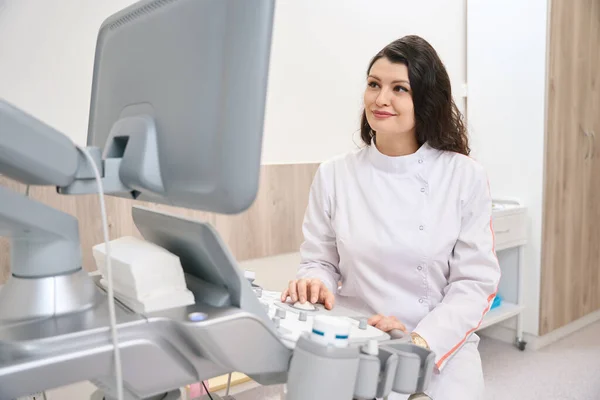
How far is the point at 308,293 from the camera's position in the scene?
3.18 ft

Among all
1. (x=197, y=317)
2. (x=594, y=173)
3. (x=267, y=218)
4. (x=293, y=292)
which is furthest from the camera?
(x=594, y=173)

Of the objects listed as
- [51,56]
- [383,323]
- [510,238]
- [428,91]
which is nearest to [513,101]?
[510,238]

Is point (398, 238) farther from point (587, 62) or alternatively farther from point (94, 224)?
point (587, 62)

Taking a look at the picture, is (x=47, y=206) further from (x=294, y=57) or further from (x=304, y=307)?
(x=294, y=57)

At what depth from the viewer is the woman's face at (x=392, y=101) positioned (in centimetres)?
125

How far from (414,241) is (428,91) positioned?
36cm

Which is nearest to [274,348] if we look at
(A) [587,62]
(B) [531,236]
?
(B) [531,236]

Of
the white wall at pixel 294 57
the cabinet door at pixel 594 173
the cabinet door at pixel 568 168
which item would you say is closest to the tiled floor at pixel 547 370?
the cabinet door at pixel 568 168

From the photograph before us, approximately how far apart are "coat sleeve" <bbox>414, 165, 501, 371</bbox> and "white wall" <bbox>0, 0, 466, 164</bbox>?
71 centimetres

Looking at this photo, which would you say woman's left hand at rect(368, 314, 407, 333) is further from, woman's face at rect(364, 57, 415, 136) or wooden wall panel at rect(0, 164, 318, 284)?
wooden wall panel at rect(0, 164, 318, 284)

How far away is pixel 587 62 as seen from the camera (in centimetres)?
283

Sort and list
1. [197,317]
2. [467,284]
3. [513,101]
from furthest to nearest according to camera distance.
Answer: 1. [513,101]
2. [467,284]
3. [197,317]

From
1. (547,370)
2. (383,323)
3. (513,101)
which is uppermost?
(513,101)

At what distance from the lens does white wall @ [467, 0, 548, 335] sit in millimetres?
2627
